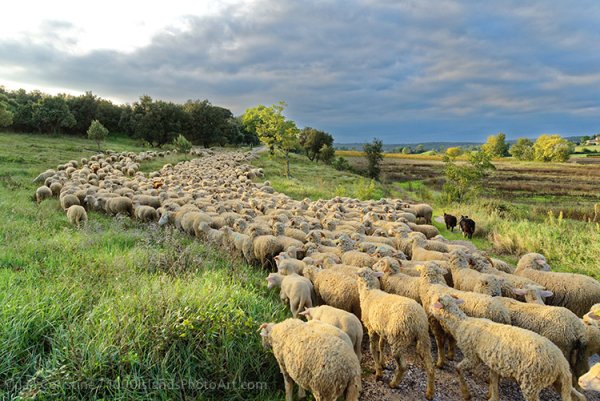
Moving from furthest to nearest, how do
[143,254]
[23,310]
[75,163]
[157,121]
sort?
[157,121] → [75,163] → [143,254] → [23,310]

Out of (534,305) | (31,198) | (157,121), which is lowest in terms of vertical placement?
(31,198)

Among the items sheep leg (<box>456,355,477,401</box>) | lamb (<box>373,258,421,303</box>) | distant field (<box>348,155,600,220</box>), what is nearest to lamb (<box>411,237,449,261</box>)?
lamb (<box>373,258,421,303</box>)

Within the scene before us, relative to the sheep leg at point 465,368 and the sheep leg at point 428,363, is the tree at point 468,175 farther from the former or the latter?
the sheep leg at point 428,363

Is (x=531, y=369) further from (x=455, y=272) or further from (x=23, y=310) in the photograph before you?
(x=23, y=310)

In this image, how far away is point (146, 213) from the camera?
45.9 ft

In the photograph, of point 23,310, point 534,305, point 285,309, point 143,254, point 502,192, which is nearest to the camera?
point 23,310

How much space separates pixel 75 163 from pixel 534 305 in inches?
1212

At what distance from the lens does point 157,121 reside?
58.2 meters

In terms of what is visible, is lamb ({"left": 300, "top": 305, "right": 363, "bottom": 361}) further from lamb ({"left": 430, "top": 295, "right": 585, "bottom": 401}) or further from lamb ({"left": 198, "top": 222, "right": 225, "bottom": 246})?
lamb ({"left": 198, "top": 222, "right": 225, "bottom": 246})

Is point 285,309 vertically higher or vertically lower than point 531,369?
lower

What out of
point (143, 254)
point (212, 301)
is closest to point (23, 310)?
point (212, 301)

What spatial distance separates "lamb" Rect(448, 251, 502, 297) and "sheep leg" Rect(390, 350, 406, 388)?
2.23 meters

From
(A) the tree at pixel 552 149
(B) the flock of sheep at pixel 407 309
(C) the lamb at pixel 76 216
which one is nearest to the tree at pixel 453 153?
(B) the flock of sheep at pixel 407 309

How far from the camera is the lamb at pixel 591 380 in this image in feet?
16.7
